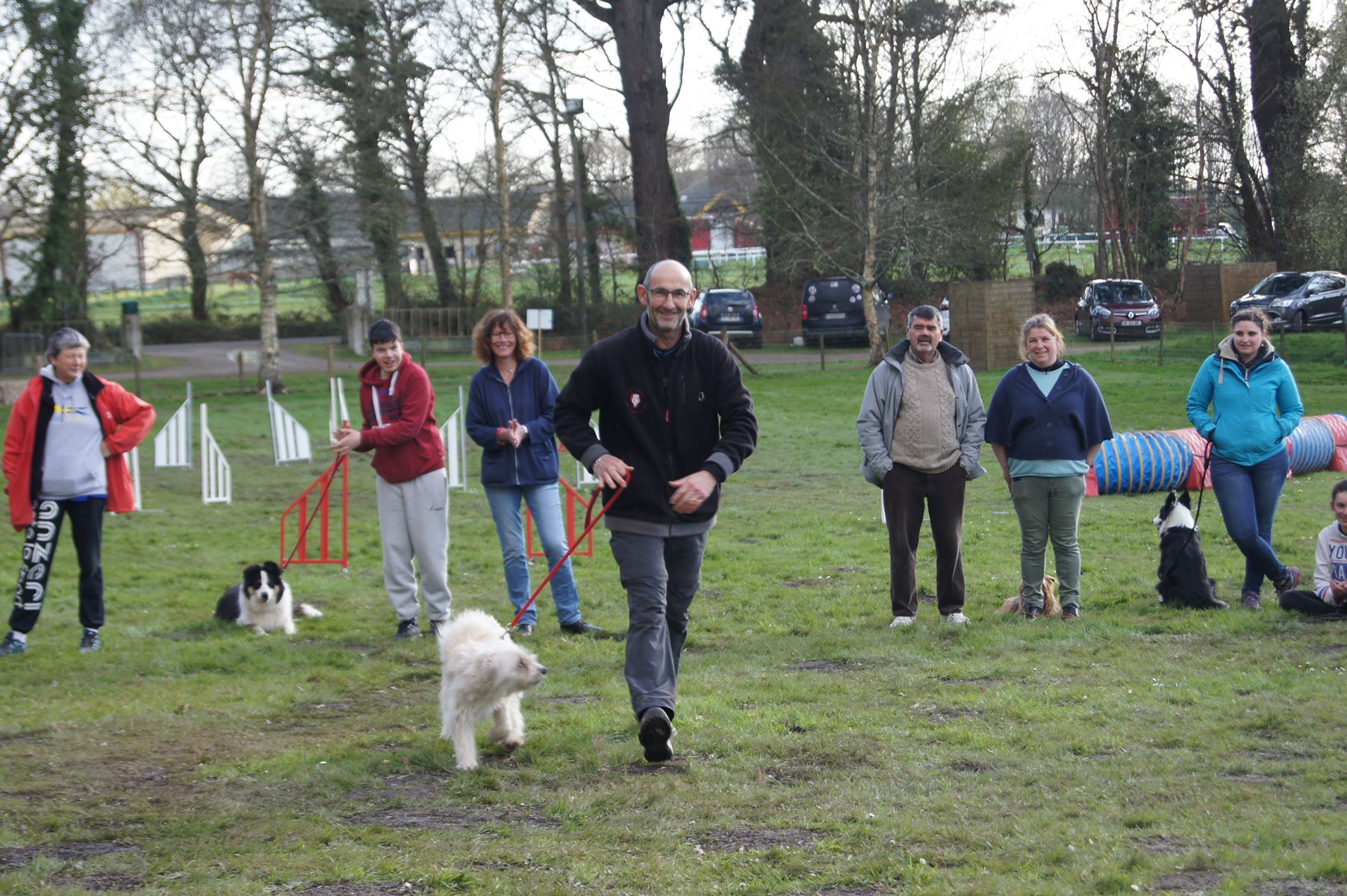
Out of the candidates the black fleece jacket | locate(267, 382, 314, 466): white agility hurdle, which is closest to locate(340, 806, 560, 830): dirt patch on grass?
the black fleece jacket

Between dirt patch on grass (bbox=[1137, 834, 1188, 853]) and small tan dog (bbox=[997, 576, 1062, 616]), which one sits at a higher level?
dirt patch on grass (bbox=[1137, 834, 1188, 853])

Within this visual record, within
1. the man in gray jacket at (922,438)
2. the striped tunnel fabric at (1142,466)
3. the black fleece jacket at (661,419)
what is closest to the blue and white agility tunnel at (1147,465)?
the striped tunnel fabric at (1142,466)

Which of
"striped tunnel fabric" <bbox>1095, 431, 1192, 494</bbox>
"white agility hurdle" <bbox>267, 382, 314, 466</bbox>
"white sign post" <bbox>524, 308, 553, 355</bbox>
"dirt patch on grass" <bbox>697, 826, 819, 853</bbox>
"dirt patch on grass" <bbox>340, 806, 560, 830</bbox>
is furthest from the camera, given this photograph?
"white sign post" <bbox>524, 308, 553, 355</bbox>

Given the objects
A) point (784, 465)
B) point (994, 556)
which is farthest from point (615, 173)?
point (994, 556)

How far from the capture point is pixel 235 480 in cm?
1684

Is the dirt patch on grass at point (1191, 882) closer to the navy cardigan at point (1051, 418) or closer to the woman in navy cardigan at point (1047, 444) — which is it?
the woman in navy cardigan at point (1047, 444)

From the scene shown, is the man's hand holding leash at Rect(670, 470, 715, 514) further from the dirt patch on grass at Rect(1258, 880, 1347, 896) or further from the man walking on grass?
the dirt patch on grass at Rect(1258, 880, 1347, 896)

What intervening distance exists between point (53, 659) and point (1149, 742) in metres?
6.15

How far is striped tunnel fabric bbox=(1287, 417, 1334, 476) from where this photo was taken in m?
14.7

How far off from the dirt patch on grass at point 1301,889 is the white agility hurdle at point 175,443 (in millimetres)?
13806

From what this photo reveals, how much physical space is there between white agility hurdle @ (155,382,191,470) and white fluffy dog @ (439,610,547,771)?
1103 cm

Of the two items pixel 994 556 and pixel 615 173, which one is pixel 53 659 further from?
pixel 615 173

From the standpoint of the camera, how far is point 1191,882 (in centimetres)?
384

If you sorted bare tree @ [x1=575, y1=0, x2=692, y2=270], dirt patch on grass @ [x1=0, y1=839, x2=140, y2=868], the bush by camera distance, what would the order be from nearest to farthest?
dirt patch on grass @ [x1=0, y1=839, x2=140, y2=868]
bare tree @ [x1=575, y1=0, x2=692, y2=270]
the bush
